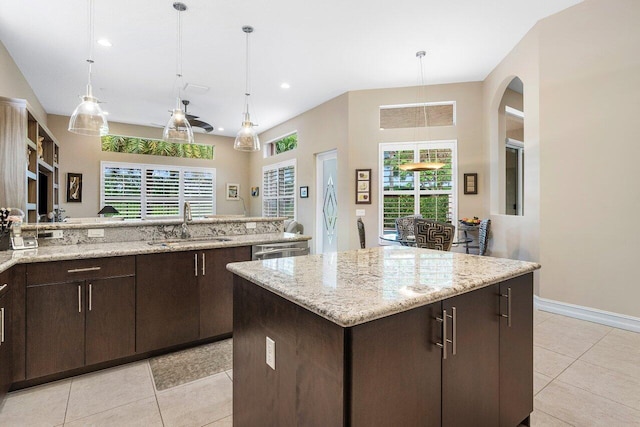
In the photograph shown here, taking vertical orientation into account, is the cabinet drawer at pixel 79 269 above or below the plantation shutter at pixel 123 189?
below

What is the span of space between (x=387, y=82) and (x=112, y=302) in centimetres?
484

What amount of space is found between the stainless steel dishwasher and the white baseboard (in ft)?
9.55

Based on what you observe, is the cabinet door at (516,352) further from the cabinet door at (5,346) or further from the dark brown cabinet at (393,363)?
the cabinet door at (5,346)

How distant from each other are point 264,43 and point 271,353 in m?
3.85

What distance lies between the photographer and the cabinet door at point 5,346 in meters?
1.82

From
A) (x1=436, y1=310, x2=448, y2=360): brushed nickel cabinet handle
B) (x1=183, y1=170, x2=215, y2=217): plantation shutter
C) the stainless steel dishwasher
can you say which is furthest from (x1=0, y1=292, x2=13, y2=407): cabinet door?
(x1=183, y1=170, x2=215, y2=217): plantation shutter

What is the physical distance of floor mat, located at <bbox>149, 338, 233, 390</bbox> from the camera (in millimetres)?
2255

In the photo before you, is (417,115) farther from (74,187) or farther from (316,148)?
(74,187)

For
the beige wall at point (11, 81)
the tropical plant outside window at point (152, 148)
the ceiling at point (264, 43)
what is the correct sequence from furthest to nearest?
the tropical plant outside window at point (152, 148)
the beige wall at point (11, 81)
the ceiling at point (264, 43)

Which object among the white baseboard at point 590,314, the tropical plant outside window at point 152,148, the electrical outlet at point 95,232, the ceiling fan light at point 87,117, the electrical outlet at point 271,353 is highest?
the tropical plant outside window at point 152,148

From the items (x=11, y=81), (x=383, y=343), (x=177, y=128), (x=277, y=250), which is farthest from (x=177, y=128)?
(x=383, y=343)

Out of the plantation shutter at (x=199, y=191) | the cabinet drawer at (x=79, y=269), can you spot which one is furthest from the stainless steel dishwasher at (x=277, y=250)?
the plantation shutter at (x=199, y=191)

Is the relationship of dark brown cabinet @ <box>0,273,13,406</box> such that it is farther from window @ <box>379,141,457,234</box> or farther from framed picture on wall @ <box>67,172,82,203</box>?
framed picture on wall @ <box>67,172,82,203</box>

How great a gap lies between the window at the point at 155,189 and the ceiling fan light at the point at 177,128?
191 inches
